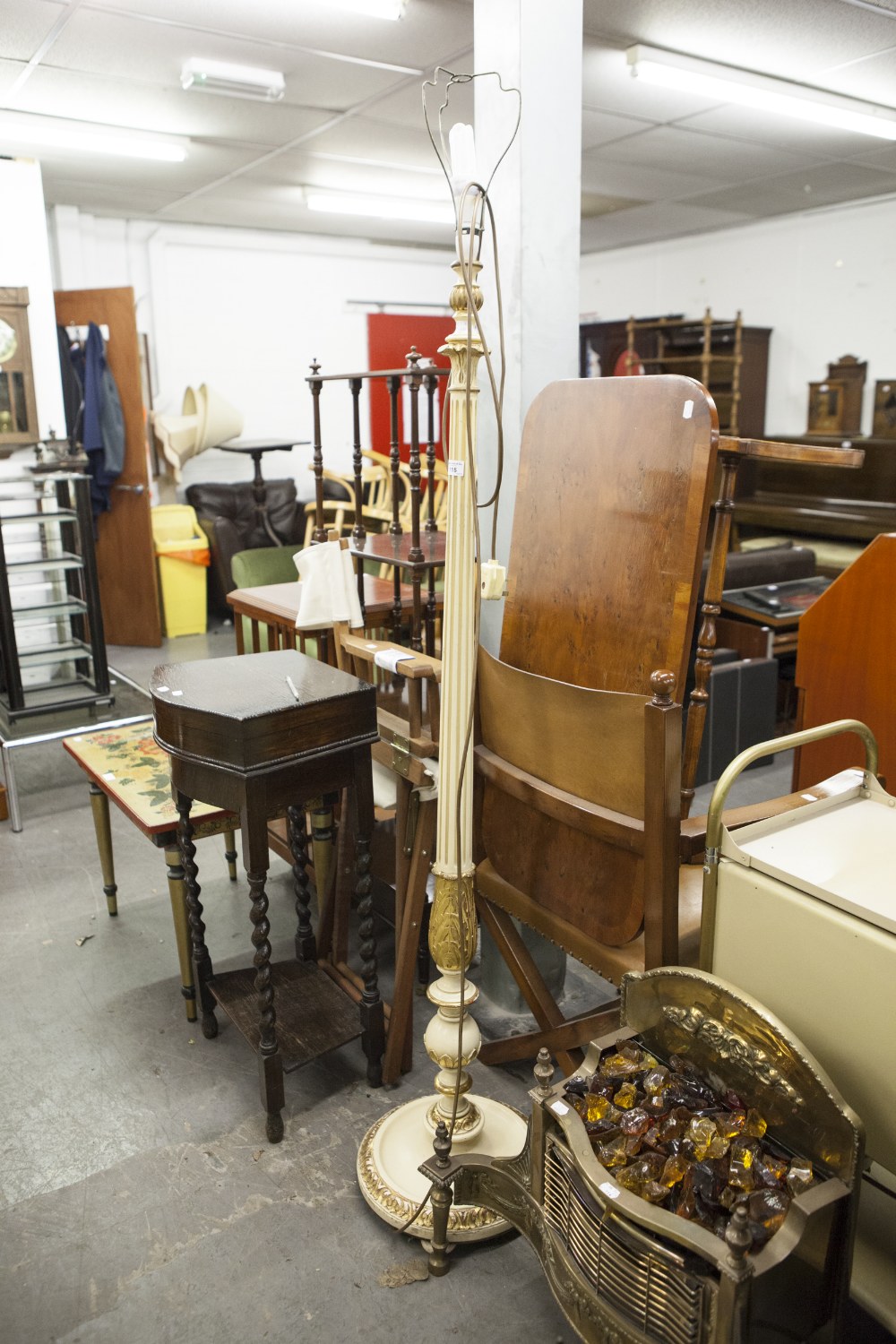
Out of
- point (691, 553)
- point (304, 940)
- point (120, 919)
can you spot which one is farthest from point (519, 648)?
point (120, 919)

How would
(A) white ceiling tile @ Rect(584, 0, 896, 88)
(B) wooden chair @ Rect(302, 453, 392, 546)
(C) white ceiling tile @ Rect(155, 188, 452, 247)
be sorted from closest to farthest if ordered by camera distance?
1. (A) white ceiling tile @ Rect(584, 0, 896, 88)
2. (B) wooden chair @ Rect(302, 453, 392, 546)
3. (C) white ceiling tile @ Rect(155, 188, 452, 247)

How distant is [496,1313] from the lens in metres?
1.64

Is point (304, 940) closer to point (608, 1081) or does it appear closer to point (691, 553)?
point (608, 1081)

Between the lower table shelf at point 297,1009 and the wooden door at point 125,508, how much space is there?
14.6 feet

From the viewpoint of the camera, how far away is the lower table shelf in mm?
2123

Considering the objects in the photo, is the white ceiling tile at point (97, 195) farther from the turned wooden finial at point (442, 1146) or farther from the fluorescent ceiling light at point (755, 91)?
the turned wooden finial at point (442, 1146)

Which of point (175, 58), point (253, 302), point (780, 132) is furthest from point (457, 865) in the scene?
A: point (253, 302)

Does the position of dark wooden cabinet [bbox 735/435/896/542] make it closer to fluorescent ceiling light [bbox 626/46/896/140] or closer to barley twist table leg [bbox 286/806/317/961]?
fluorescent ceiling light [bbox 626/46/896/140]

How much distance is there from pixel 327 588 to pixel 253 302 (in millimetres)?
6465

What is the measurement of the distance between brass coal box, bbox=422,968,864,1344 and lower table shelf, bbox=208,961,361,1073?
2.43ft

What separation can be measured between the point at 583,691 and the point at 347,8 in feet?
9.46

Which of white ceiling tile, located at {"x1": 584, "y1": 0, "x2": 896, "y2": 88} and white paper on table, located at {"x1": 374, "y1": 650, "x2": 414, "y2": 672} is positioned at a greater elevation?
white ceiling tile, located at {"x1": 584, "y1": 0, "x2": 896, "y2": 88}

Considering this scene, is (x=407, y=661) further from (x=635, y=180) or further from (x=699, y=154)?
(x=635, y=180)

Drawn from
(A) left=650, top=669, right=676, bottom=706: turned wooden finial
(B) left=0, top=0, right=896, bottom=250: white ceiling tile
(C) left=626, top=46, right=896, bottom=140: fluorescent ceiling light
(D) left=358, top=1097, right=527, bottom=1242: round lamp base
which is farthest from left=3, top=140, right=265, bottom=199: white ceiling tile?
(D) left=358, top=1097, right=527, bottom=1242: round lamp base
